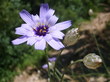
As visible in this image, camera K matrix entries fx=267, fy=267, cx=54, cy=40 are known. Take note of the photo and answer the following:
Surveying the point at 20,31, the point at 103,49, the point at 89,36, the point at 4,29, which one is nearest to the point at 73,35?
the point at 20,31

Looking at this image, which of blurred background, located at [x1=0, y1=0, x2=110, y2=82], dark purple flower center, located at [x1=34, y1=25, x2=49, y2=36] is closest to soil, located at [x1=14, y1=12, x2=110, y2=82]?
blurred background, located at [x1=0, y1=0, x2=110, y2=82]

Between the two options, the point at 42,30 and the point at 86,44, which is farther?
the point at 86,44

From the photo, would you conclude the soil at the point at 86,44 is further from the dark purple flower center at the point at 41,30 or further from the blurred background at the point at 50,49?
the dark purple flower center at the point at 41,30

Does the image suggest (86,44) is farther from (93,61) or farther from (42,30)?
(93,61)

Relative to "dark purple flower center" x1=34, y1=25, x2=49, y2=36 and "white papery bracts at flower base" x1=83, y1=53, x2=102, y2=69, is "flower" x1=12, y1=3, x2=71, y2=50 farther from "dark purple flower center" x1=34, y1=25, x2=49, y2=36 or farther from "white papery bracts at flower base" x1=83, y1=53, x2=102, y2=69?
"white papery bracts at flower base" x1=83, y1=53, x2=102, y2=69

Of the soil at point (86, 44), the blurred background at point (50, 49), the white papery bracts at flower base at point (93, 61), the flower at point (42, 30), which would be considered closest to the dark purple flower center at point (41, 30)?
the flower at point (42, 30)

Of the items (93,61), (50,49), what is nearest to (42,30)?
(93,61)

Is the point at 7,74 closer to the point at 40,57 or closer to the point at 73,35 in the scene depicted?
the point at 40,57

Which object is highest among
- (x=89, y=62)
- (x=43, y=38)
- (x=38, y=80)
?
(x=43, y=38)

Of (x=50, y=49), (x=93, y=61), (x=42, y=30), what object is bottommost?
(x=50, y=49)
